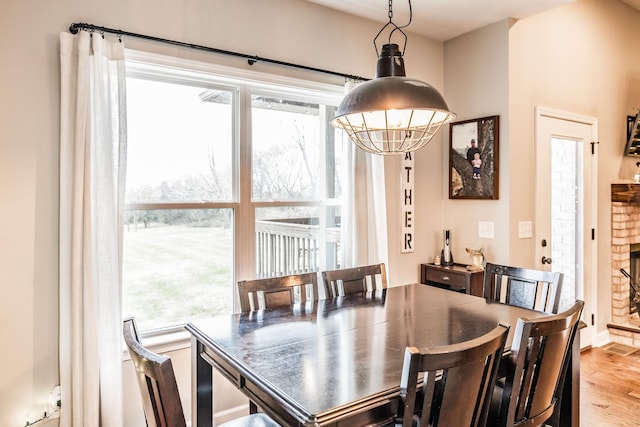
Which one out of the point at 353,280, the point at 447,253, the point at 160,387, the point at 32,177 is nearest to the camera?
the point at 160,387

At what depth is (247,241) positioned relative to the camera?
283 cm

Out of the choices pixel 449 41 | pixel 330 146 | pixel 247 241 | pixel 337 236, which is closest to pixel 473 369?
pixel 247 241

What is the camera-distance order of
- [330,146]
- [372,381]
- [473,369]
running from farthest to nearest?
1. [330,146]
2. [372,381]
3. [473,369]

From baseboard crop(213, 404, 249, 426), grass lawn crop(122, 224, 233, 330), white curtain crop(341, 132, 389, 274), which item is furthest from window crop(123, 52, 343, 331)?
baseboard crop(213, 404, 249, 426)

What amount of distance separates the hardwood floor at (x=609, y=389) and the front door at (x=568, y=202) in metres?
0.32

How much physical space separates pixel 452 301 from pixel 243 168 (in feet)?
5.15

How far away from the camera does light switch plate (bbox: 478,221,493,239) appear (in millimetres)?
3453

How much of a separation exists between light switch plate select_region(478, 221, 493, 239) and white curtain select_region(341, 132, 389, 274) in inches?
34.3

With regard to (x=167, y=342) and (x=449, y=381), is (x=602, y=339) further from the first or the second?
(x=167, y=342)

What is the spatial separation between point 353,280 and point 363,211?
65 cm

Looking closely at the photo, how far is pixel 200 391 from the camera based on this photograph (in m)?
1.94

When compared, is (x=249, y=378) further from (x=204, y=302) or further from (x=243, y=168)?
(x=243, y=168)

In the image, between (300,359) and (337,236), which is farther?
(337,236)

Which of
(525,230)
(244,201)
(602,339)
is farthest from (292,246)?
(602,339)
